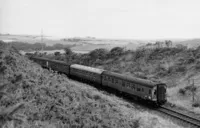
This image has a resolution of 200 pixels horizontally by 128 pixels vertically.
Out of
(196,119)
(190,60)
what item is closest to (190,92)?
(196,119)

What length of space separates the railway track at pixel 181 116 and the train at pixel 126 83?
102 centimetres

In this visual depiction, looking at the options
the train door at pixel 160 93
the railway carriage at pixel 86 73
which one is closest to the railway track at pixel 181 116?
the train door at pixel 160 93

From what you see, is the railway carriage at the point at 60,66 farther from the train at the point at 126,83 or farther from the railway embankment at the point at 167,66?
the railway embankment at the point at 167,66

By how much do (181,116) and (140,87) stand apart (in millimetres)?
5389

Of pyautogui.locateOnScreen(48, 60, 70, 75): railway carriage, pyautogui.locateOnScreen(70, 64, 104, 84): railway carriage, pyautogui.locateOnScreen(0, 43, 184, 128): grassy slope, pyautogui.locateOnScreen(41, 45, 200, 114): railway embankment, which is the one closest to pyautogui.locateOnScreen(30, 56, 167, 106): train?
pyautogui.locateOnScreen(70, 64, 104, 84): railway carriage

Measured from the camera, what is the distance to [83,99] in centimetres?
1783

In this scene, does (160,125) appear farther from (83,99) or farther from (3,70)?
(3,70)

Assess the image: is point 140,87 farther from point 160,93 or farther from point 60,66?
point 60,66

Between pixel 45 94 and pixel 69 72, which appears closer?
pixel 45 94

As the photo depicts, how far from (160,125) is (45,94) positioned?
34.8 ft

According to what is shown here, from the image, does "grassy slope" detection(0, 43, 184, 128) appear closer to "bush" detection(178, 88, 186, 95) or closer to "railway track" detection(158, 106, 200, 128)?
"railway track" detection(158, 106, 200, 128)

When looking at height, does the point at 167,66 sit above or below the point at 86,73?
above

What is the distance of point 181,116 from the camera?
21.4 metres

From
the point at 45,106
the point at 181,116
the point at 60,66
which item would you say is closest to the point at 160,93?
the point at 181,116
